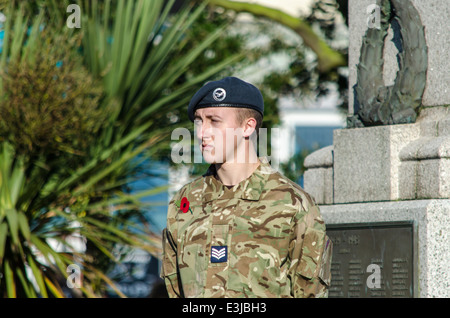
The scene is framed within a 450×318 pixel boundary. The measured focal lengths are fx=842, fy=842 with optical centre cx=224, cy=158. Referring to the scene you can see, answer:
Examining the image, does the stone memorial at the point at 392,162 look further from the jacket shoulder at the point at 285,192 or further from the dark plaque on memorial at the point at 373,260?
the jacket shoulder at the point at 285,192

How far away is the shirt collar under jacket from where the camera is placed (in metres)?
2.60

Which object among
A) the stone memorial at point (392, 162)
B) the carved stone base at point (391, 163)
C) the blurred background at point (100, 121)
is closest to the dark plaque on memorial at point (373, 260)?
the stone memorial at point (392, 162)

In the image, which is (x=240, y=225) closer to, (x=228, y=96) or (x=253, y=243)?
(x=253, y=243)

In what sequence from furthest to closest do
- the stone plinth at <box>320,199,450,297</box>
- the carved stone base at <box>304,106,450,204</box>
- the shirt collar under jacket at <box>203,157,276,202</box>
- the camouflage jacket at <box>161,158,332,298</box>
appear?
the carved stone base at <box>304,106,450,204</box>
the stone plinth at <box>320,199,450,297</box>
the shirt collar under jacket at <box>203,157,276,202</box>
the camouflage jacket at <box>161,158,332,298</box>

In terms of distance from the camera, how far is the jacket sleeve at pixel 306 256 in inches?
99.2

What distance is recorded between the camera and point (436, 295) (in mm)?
4168

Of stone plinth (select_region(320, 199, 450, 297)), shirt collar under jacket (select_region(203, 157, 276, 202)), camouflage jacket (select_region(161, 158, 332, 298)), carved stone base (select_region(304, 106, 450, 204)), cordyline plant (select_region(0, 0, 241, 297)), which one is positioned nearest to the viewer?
camouflage jacket (select_region(161, 158, 332, 298))

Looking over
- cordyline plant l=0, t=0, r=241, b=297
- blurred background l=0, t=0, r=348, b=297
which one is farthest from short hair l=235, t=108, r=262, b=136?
cordyline plant l=0, t=0, r=241, b=297

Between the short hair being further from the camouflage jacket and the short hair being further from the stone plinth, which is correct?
the stone plinth

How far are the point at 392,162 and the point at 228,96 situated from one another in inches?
84.3

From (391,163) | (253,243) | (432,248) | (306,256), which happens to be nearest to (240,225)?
(253,243)
